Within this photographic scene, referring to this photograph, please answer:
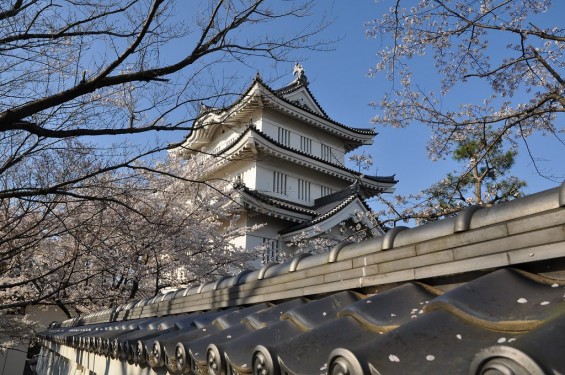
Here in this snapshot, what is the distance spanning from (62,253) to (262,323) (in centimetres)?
1309

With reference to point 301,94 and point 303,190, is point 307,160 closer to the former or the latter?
point 303,190

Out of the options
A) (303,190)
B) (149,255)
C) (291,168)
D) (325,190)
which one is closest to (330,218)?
(303,190)

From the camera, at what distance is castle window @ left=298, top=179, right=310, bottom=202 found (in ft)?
72.9

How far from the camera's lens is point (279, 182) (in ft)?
70.3

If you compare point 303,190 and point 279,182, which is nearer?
point 279,182

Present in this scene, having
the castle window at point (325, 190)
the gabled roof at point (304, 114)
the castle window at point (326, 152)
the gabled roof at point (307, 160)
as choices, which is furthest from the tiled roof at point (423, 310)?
the castle window at point (326, 152)

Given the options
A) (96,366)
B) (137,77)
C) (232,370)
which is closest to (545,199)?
(232,370)

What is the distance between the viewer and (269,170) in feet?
69.7

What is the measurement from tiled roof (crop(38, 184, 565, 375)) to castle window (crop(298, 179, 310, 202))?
19.1m

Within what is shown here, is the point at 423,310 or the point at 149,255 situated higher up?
the point at 149,255

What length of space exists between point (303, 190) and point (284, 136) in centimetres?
326

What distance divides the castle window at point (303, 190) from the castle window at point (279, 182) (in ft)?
3.54

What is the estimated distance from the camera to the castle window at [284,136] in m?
22.8

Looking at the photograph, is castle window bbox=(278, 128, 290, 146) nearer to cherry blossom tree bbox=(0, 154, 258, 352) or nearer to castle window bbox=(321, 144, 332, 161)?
castle window bbox=(321, 144, 332, 161)
